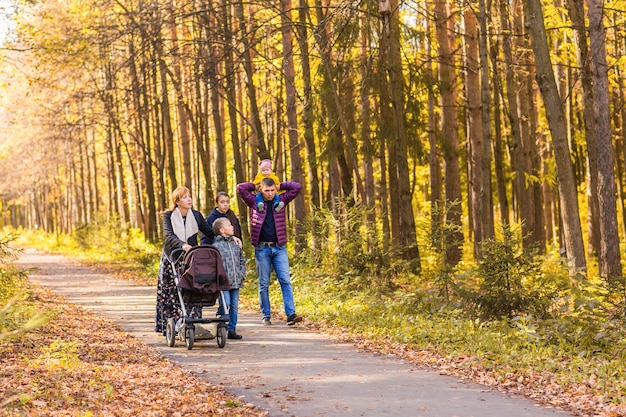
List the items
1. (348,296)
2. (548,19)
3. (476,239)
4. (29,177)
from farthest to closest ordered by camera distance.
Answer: (29,177) → (476,239) → (548,19) → (348,296)

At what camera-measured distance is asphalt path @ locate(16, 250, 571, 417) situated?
22.4 ft

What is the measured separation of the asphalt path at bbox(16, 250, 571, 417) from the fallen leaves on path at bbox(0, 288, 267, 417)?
0.28 m

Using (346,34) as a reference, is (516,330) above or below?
below

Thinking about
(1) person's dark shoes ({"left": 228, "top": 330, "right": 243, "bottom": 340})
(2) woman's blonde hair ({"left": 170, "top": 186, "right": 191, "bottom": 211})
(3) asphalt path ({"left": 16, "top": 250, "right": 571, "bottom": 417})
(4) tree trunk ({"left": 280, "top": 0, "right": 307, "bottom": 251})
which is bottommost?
(3) asphalt path ({"left": 16, "top": 250, "right": 571, "bottom": 417})

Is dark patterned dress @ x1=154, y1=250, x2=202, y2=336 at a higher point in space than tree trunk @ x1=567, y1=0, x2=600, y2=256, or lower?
lower

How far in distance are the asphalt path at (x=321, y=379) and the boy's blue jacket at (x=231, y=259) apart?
0.82 metres

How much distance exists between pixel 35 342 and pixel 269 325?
3541 millimetres

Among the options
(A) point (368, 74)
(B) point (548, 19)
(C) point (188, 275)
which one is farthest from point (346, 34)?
(C) point (188, 275)

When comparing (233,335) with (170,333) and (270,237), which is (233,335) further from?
(270,237)

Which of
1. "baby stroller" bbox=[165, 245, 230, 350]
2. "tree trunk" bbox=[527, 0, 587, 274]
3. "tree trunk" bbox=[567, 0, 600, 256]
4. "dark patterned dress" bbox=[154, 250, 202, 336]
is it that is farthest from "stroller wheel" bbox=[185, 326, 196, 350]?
"tree trunk" bbox=[567, 0, 600, 256]

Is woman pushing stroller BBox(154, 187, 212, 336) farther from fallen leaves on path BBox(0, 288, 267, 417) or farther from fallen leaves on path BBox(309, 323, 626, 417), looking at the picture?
fallen leaves on path BBox(309, 323, 626, 417)

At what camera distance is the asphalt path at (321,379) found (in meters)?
6.84

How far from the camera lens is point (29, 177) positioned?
5450 cm

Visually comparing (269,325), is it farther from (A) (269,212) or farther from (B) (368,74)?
(B) (368,74)
